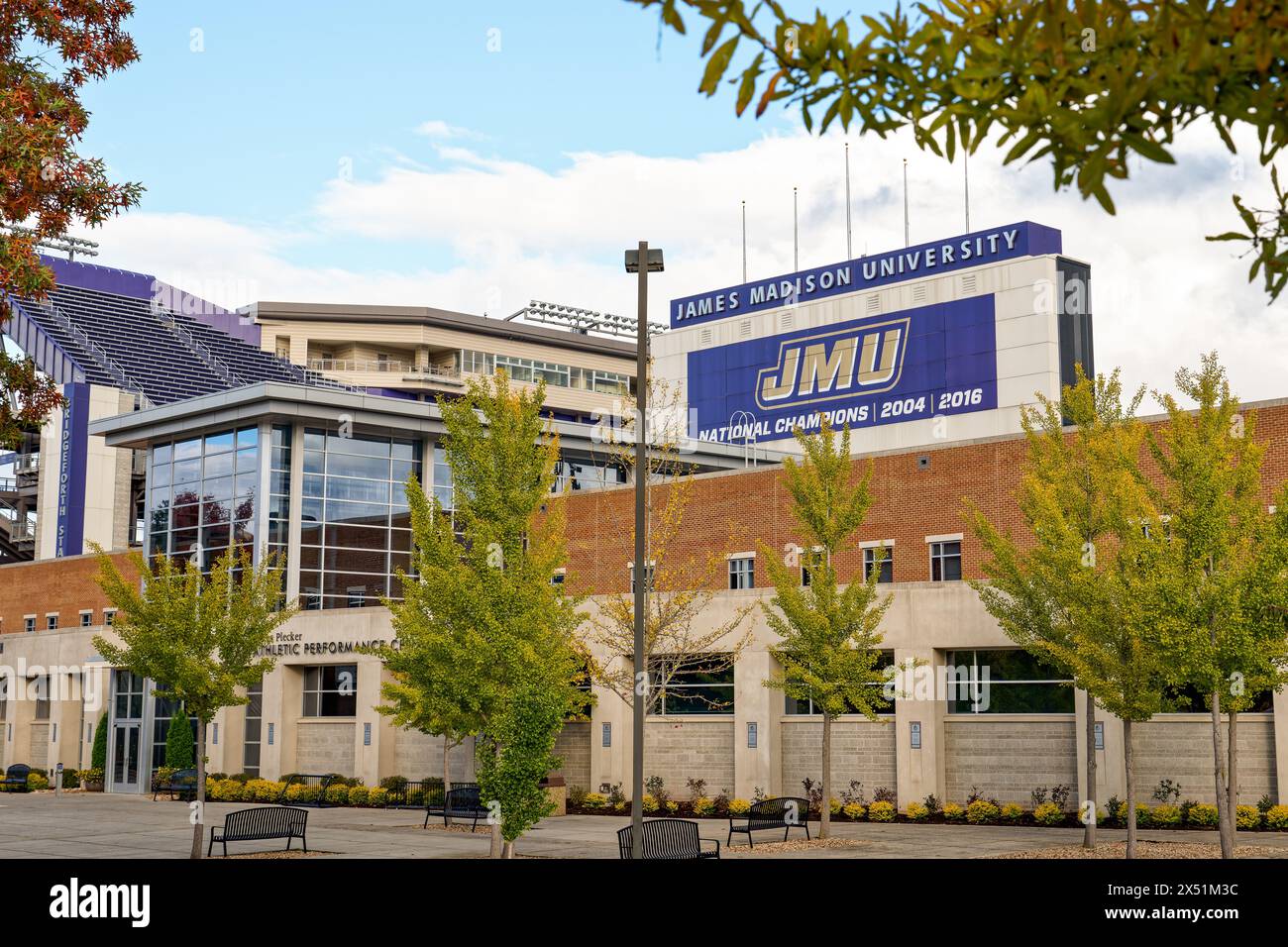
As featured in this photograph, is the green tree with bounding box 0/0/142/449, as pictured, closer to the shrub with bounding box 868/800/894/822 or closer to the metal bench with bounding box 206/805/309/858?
the metal bench with bounding box 206/805/309/858

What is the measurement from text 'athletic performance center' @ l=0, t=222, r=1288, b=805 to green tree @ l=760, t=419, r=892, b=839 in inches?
91.7

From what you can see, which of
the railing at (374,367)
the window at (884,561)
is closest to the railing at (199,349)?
the railing at (374,367)

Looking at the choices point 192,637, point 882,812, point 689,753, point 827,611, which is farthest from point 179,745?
point 827,611

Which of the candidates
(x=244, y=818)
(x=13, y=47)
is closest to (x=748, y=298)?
(x=244, y=818)

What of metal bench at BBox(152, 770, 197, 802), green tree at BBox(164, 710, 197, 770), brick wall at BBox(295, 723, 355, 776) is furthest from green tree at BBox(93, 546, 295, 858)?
green tree at BBox(164, 710, 197, 770)

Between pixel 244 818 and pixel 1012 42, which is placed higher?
pixel 1012 42

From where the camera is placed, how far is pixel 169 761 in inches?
1977

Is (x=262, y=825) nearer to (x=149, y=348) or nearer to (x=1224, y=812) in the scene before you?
(x=1224, y=812)

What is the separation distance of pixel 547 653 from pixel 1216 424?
13555mm

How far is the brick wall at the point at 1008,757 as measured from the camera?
3381 cm

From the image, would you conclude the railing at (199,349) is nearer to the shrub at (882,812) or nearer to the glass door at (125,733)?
the glass door at (125,733)

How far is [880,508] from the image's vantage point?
4397 centimetres

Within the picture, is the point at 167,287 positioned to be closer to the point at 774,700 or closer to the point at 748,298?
the point at 748,298

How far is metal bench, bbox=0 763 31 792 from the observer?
5459cm
